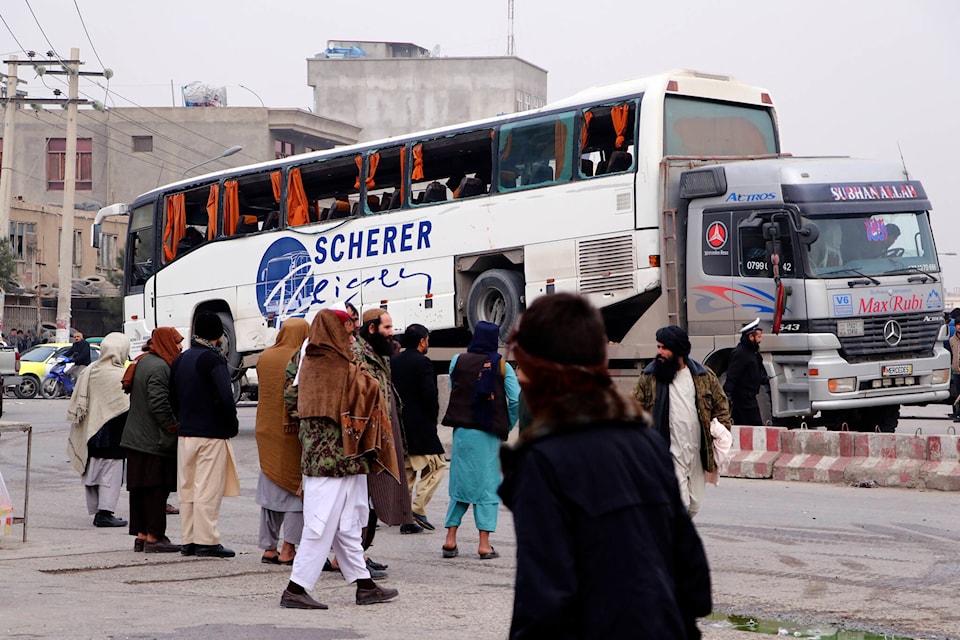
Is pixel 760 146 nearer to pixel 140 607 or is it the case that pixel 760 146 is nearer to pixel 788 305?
pixel 788 305

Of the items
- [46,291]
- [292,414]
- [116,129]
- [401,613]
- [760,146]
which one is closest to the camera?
[401,613]

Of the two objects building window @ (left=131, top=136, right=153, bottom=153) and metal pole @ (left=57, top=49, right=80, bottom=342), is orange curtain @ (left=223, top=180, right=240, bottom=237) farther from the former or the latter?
building window @ (left=131, top=136, right=153, bottom=153)

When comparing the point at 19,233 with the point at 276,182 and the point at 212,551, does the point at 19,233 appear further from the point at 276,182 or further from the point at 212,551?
the point at 212,551

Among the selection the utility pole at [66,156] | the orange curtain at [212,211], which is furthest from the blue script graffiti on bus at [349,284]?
the utility pole at [66,156]

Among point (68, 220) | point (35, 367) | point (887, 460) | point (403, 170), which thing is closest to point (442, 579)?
point (887, 460)

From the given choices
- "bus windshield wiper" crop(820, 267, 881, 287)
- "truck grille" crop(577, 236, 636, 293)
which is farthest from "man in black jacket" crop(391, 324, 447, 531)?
"bus windshield wiper" crop(820, 267, 881, 287)

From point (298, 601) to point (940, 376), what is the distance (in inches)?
455

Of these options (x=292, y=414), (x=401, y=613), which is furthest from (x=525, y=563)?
(x=292, y=414)

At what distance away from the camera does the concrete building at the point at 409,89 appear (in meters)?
79.1

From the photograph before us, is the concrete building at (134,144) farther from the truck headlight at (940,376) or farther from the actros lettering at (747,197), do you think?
the truck headlight at (940,376)

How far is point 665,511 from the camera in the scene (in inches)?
123

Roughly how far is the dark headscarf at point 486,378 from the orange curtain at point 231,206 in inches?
552

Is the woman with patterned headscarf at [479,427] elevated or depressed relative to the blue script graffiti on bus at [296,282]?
depressed

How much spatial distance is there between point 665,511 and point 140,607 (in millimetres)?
4627
